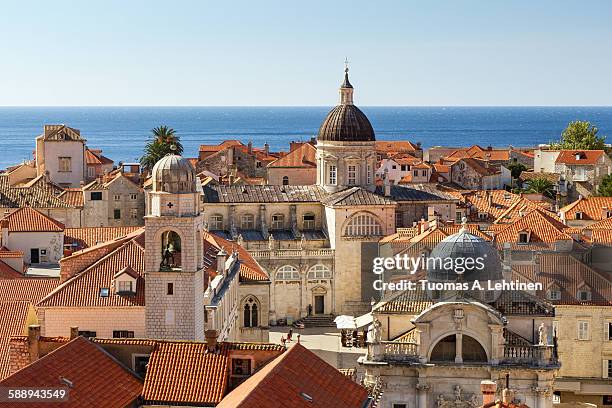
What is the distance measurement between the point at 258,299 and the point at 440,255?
13959 millimetres

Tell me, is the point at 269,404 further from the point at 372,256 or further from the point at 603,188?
the point at 603,188

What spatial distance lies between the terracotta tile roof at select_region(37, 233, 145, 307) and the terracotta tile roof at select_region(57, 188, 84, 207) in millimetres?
40057

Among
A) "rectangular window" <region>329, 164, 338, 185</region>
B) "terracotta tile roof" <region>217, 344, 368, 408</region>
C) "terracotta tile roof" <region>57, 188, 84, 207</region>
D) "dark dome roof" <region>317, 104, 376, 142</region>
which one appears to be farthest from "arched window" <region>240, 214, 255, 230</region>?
"terracotta tile roof" <region>217, 344, 368, 408</region>

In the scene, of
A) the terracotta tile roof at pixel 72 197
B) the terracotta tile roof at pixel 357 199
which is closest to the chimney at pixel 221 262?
the terracotta tile roof at pixel 357 199

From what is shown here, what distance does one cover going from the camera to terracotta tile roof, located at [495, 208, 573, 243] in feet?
209

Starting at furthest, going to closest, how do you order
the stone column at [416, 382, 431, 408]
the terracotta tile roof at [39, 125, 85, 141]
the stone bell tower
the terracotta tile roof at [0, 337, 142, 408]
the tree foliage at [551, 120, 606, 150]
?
the tree foliage at [551, 120, 606, 150]
the terracotta tile roof at [39, 125, 85, 141]
the stone column at [416, 382, 431, 408]
the stone bell tower
the terracotta tile roof at [0, 337, 142, 408]

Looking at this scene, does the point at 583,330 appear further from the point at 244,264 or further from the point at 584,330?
the point at 244,264

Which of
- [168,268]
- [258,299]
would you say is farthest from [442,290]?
[258,299]

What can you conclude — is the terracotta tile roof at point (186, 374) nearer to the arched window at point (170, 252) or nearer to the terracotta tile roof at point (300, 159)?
the arched window at point (170, 252)

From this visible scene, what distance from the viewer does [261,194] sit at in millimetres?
80688

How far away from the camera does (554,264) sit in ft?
195

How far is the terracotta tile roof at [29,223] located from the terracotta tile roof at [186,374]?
30.3 meters

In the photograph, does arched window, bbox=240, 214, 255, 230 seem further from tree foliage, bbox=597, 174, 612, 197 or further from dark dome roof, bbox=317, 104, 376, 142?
tree foliage, bbox=597, 174, 612, 197

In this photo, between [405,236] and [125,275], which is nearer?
[125,275]
